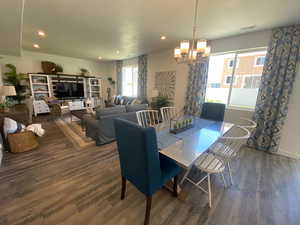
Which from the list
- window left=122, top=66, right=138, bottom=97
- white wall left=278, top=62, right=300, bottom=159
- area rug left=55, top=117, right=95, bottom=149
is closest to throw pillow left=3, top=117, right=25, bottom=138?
area rug left=55, top=117, right=95, bottom=149

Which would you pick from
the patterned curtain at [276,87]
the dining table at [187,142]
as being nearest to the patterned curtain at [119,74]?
the dining table at [187,142]

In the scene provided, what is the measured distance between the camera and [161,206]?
1534 millimetres

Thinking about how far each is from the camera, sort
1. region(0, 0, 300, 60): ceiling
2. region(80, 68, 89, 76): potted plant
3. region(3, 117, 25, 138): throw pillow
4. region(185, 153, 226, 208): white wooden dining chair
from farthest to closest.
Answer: region(80, 68, 89, 76): potted plant < region(3, 117, 25, 138): throw pillow < region(0, 0, 300, 60): ceiling < region(185, 153, 226, 208): white wooden dining chair

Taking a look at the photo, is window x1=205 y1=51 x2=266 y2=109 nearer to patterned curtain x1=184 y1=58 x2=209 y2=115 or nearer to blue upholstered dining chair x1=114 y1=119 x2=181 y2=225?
patterned curtain x1=184 y1=58 x2=209 y2=115

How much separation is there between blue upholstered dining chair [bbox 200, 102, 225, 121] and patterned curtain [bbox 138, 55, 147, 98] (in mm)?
3211

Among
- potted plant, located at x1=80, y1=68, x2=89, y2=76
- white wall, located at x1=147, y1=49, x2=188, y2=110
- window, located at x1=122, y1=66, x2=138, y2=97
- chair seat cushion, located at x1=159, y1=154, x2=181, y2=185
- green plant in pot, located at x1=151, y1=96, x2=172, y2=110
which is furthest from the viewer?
potted plant, located at x1=80, y1=68, x2=89, y2=76

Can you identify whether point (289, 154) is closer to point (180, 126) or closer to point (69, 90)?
point (180, 126)

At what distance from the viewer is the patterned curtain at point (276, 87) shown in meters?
2.53

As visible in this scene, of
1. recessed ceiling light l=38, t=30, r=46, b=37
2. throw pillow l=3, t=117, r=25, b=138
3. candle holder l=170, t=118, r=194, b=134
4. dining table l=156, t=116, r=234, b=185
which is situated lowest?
throw pillow l=3, t=117, r=25, b=138

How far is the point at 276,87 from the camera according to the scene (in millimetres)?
2717

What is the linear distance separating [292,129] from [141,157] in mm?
3495

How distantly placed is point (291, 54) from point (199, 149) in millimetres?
3005

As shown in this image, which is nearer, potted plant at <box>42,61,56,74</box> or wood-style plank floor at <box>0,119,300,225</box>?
wood-style plank floor at <box>0,119,300,225</box>

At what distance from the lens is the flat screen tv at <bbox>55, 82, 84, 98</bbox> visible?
5.84 metres
